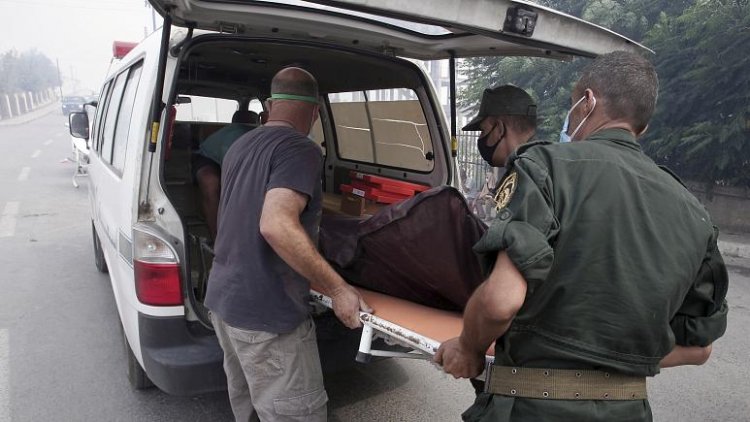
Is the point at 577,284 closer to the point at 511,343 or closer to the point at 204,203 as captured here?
the point at 511,343

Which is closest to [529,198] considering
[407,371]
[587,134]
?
[587,134]

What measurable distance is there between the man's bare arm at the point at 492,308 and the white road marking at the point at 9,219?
7990mm

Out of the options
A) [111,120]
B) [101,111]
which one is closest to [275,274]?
[111,120]

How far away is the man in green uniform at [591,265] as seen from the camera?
50.3 inches

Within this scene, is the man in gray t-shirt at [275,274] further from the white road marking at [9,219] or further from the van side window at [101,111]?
the white road marking at [9,219]

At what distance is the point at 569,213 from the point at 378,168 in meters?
3.52

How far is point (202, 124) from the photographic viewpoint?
5469 mm

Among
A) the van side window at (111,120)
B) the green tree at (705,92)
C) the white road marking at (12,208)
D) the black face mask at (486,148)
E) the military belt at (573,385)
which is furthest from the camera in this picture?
the white road marking at (12,208)

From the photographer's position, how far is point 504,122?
100 inches

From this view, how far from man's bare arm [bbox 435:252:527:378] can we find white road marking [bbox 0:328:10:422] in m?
3.00

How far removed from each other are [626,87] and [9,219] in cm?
959

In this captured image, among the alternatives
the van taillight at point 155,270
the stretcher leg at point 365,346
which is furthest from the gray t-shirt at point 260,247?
the van taillight at point 155,270

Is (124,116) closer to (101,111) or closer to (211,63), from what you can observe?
(211,63)

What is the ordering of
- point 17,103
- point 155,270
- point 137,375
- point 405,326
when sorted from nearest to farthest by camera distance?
point 405,326 → point 155,270 → point 137,375 → point 17,103
